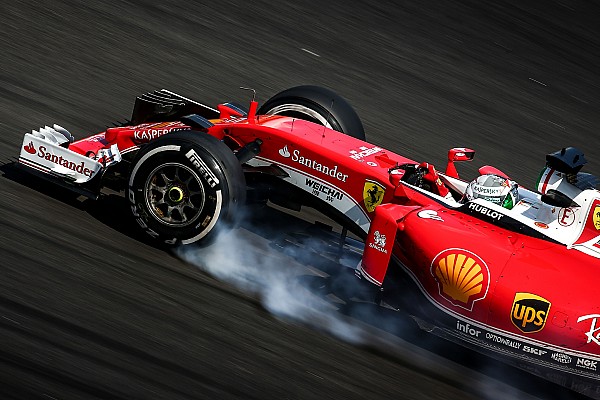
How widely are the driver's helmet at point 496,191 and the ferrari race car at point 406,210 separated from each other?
0.02 meters

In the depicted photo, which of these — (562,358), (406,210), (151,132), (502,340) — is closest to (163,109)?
(151,132)

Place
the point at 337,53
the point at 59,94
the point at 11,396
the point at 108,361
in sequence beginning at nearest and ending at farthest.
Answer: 1. the point at 11,396
2. the point at 108,361
3. the point at 59,94
4. the point at 337,53

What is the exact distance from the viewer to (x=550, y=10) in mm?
15859

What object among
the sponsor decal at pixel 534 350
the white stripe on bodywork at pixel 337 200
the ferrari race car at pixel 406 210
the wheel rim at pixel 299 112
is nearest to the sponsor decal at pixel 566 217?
the ferrari race car at pixel 406 210

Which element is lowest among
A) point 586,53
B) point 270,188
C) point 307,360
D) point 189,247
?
point 307,360

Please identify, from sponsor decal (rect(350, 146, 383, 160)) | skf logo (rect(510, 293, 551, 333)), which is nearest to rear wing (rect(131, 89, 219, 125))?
sponsor decal (rect(350, 146, 383, 160))

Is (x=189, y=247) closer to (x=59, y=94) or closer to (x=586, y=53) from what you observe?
(x=59, y=94)

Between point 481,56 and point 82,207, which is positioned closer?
point 82,207

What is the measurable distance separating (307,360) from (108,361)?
4.83 ft

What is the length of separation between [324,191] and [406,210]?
864mm

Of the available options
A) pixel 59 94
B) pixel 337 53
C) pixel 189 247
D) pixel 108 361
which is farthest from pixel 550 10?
pixel 108 361

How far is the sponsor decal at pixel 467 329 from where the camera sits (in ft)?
23.1

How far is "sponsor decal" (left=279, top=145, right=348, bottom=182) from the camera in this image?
787 centimetres

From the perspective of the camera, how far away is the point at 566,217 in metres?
7.29
